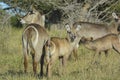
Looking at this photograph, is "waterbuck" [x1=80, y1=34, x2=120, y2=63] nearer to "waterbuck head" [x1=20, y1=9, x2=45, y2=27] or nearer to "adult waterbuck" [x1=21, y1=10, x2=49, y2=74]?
"waterbuck head" [x1=20, y1=9, x2=45, y2=27]

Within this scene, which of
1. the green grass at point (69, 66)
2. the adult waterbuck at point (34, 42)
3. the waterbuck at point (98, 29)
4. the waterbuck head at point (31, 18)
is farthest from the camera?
the waterbuck at point (98, 29)

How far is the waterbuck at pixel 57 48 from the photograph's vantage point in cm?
917

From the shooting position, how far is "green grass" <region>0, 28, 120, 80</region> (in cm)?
882

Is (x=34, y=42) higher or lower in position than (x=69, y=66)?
higher

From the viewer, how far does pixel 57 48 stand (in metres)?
9.42

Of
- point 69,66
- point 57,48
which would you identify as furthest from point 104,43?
point 57,48

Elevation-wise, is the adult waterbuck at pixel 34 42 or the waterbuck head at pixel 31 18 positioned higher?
the waterbuck head at pixel 31 18

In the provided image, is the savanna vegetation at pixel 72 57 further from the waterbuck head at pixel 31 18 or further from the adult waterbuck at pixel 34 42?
the waterbuck head at pixel 31 18

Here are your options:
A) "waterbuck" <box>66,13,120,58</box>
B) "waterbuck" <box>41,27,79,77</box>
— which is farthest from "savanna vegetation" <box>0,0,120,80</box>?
"waterbuck" <box>66,13,120,58</box>

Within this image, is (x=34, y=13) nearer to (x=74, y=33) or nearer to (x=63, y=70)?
(x=74, y=33)

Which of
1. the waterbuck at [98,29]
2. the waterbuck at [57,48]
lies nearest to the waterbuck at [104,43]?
the waterbuck at [57,48]

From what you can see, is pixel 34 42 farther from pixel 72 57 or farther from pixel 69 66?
pixel 72 57

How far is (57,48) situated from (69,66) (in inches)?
86.6

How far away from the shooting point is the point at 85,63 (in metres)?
11.8
